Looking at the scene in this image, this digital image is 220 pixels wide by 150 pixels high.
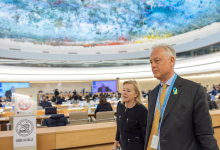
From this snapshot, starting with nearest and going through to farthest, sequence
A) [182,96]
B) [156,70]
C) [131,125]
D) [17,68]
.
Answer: [182,96], [156,70], [131,125], [17,68]

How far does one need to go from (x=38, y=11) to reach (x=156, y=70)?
43.7ft

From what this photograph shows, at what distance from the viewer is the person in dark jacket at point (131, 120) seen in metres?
1.79

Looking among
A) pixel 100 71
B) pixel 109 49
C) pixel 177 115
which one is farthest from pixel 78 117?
pixel 100 71

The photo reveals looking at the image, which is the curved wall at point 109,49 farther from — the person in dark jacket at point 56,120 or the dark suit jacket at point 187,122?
the dark suit jacket at point 187,122

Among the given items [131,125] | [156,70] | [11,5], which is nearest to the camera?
[156,70]

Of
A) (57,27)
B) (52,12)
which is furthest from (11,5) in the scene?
(57,27)

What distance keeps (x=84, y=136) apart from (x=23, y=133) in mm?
860

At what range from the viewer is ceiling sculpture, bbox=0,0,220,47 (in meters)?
11.7

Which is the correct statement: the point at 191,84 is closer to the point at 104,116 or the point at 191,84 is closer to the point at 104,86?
the point at 104,116

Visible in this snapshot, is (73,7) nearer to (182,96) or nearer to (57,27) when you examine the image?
(57,27)

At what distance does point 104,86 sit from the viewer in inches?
789

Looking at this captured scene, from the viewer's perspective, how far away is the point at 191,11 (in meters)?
12.4

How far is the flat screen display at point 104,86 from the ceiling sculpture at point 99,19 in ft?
18.4

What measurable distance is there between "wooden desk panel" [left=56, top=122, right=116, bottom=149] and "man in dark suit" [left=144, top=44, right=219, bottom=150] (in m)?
1.19
